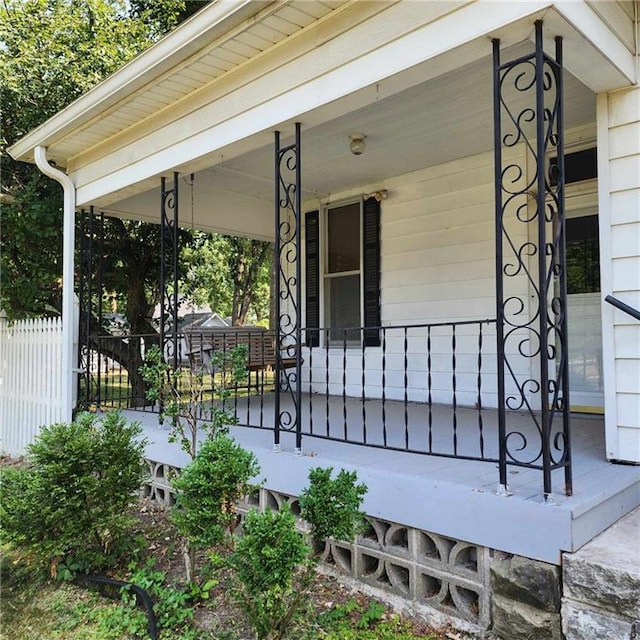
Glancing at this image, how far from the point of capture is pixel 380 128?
4129 millimetres

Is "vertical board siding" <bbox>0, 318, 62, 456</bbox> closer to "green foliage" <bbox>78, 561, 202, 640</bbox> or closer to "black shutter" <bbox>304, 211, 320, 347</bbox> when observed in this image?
"black shutter" <bbox>304, 211, 320, 347</bbox>

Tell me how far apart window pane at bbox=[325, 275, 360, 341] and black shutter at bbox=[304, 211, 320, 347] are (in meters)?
0.15

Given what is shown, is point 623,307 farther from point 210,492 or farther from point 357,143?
point 357,143

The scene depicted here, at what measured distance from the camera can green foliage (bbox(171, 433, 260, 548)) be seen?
2.23 metres

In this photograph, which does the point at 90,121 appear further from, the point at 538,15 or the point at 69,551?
the point at 538,15

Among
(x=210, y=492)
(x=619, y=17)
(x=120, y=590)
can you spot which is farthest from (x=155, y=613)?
(x=619, y=17)

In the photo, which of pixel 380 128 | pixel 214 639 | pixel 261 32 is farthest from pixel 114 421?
pixel 380 128

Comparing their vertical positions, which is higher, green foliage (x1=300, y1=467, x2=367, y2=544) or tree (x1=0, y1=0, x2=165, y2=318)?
tree (x1=0, y1=0, x2=165, y2=318)

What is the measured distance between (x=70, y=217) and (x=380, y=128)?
317 cm

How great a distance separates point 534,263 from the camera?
4285mm

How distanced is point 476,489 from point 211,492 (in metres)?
1.18

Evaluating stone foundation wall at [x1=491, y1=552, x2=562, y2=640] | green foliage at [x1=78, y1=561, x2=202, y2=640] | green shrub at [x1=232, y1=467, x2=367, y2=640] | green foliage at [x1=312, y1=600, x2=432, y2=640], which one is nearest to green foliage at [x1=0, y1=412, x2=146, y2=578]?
green foliage at [x1=78, y1=561, x2=202, y2=640]

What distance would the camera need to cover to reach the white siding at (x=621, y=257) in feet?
8.98

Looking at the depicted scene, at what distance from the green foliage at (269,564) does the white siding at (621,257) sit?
1857mm
